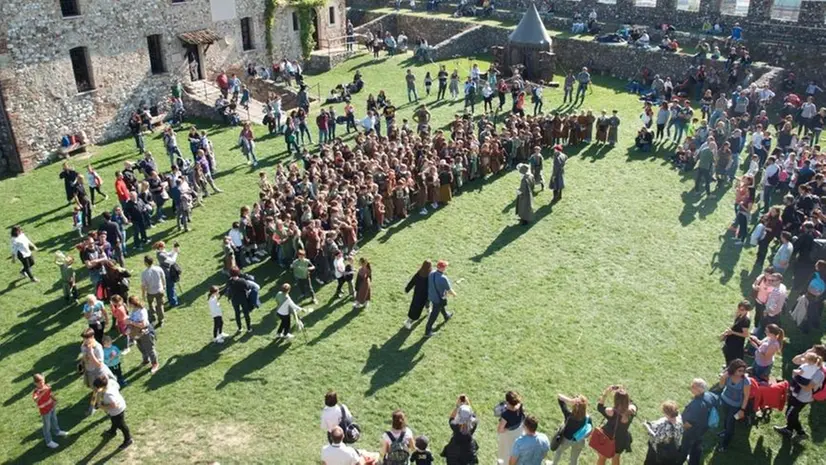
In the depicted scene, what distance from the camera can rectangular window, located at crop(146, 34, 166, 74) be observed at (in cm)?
2808

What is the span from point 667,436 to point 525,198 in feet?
31.8

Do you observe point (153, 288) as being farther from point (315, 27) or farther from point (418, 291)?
point (315, 27)

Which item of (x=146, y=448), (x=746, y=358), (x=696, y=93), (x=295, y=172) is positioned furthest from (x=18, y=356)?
(x=696, y=93)

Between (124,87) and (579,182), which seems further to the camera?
(124,87)

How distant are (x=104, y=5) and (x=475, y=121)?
14666 millimetres

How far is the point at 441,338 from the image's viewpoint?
13148 millimetres

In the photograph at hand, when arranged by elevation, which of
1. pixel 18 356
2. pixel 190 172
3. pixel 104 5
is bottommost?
pixel 18 356

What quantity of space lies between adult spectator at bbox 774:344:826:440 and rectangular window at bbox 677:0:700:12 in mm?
28482

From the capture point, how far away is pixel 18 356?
520 inches

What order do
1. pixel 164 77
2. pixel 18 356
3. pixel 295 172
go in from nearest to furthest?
pixel 18 356 → pixel 295 172 → pixel 164 77

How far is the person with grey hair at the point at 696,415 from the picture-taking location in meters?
8.84

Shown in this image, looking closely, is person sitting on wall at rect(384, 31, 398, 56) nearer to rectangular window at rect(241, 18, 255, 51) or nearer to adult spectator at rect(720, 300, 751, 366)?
rectangular window at rect(241, 18, 255, 51)

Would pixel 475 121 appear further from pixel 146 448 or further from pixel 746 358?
pixel 146 448

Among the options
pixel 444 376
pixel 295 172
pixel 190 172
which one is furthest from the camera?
pixel 190 172
